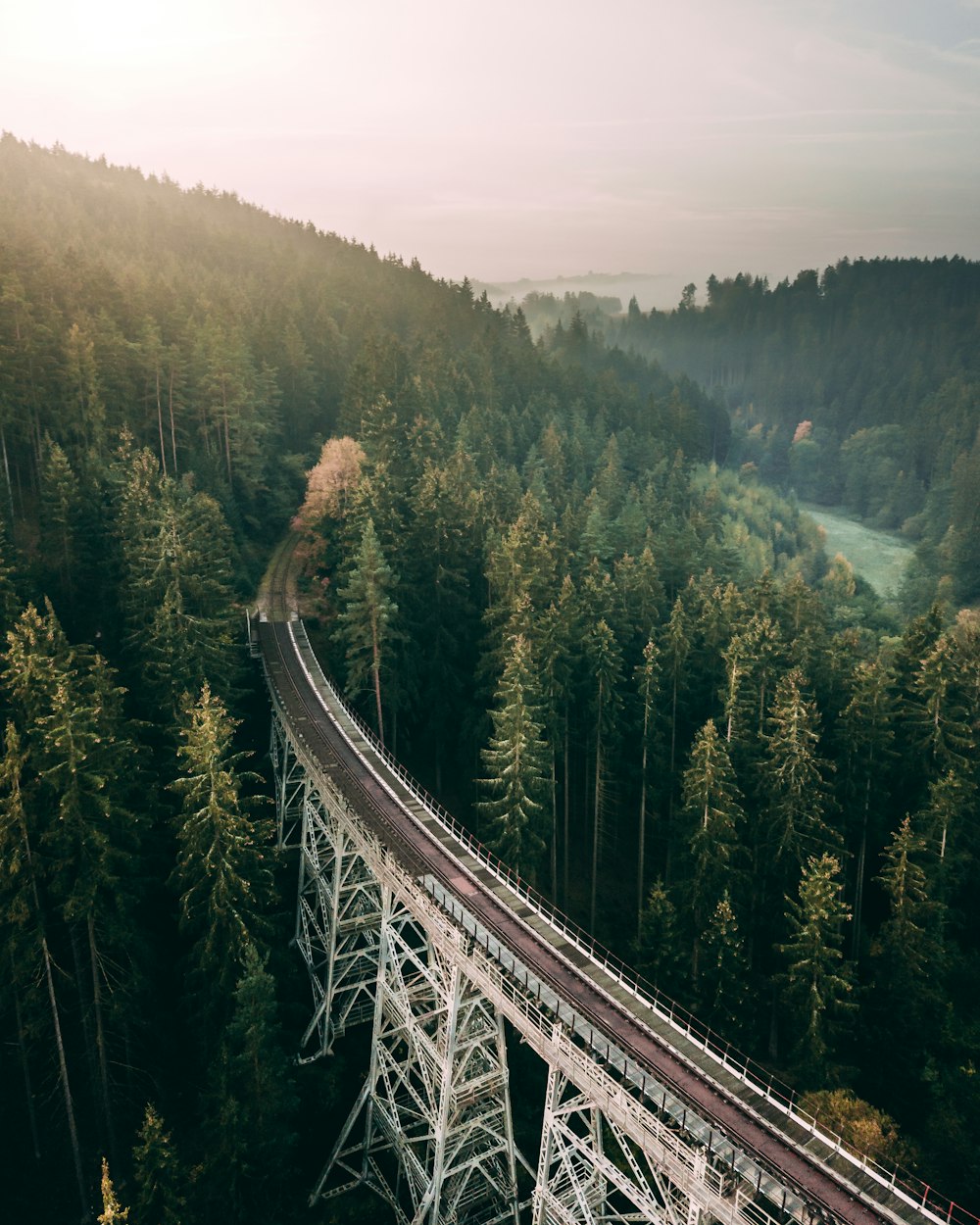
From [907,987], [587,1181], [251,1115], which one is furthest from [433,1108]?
[907,987]

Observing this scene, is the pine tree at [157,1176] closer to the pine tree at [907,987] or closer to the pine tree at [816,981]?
the pine tree at [816,981]

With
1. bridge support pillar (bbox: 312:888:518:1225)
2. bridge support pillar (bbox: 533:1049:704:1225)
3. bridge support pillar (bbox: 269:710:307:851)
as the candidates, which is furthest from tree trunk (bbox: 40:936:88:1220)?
bridge support pillar (bbox: 533:1049:704:1225)

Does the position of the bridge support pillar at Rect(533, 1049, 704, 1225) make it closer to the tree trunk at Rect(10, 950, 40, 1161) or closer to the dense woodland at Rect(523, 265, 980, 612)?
the tree trunk at Rect(10, 950, 40, 1161)

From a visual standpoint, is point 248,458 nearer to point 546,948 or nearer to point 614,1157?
point 546,948

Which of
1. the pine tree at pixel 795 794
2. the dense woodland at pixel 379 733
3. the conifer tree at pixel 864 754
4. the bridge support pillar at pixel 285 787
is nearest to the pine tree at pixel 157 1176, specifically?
the dense woodland at pixel 379 733

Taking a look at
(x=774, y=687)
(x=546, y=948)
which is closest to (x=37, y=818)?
(x=546, y=948)

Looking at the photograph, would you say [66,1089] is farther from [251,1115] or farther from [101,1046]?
[251,1115]

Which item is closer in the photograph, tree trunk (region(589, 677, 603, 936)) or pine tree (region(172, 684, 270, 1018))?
pine tree (region(172, 684, 270, 1018))
